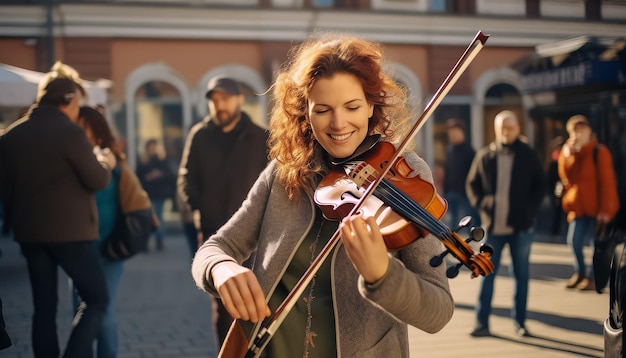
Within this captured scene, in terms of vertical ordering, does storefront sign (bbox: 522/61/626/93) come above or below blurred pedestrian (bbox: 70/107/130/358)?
above

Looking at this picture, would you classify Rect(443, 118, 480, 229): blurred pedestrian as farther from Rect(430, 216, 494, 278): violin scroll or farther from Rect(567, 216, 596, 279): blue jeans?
Rect(430, 216, 494, 278): violin scroll

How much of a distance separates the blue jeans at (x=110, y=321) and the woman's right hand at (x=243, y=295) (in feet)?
9.91

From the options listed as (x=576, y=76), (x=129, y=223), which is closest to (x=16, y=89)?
(x=129, y=223)

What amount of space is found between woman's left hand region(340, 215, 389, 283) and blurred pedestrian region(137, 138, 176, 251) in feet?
38.2

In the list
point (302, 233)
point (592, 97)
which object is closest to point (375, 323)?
point (302, 233)

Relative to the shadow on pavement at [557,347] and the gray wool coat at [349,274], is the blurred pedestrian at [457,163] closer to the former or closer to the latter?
the shadow on pavement at [557,347]

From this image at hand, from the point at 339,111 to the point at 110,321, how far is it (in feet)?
10.5

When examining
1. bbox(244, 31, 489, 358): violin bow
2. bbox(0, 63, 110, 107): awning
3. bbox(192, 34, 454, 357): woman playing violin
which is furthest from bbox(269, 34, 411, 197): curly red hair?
bbox(0, 63, 110, 107): awning

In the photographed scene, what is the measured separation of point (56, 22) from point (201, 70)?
10.2ft

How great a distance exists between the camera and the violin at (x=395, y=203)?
1968mm

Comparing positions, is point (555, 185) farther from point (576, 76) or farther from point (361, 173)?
point (361, 173)

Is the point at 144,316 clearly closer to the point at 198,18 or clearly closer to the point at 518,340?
the point at 518,340

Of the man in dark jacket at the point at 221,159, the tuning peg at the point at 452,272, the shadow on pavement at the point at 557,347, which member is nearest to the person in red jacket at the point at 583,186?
the shadow on pavement at the point at 557,347

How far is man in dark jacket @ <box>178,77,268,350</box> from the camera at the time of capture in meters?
5.51
